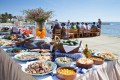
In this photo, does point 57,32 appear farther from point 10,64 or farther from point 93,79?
point 10,64

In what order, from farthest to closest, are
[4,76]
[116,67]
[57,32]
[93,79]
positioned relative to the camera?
[57,32] → [116,67] → [93,79] → [4,76]

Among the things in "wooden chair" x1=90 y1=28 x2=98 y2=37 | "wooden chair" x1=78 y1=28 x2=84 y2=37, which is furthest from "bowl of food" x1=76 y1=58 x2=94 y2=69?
"wooden chair" x1=90 y1=28 x2=98 y2=37

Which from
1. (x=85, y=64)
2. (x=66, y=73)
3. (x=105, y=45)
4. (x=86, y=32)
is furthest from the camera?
(x=86, y=32)

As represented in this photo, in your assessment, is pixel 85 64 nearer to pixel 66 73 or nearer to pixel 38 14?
pixel 66 73

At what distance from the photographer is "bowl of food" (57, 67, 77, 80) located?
5.04 feet

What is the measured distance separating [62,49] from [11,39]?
201 cm

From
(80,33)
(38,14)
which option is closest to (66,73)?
(38,14)

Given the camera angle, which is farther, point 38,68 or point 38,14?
point 38,14

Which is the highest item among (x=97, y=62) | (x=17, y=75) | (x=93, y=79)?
(x=17, y=75)

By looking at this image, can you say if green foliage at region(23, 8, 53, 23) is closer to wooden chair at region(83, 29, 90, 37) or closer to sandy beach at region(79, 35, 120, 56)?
sandy beach at region(79, 35, 120, 56)

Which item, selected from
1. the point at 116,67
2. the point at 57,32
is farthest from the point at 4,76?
the point at 57,32

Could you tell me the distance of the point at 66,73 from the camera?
163 cm

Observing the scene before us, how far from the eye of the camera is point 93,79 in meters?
1.97

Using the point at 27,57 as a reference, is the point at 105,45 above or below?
below
